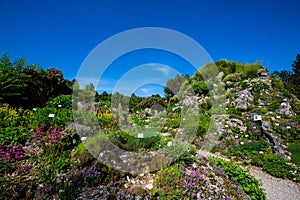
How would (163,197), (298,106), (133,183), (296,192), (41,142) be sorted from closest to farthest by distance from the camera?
(163,197)
(133,183)
(41,142)
(296,192)
(298,106)

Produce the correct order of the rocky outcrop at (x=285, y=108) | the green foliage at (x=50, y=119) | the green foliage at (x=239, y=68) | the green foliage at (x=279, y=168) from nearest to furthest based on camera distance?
the green foliage at (x=50, y=119), the green foliage at (x=279, y=168), the rocky outcrop at (x=285, y=108), the green foliage at (x=239, y=68)

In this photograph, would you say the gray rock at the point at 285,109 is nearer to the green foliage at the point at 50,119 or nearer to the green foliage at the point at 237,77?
the green foliage at the point at 237,77

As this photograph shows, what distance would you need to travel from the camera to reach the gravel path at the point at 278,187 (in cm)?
410

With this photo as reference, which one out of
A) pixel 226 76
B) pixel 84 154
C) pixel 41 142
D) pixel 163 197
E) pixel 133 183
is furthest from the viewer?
pixel 226 76

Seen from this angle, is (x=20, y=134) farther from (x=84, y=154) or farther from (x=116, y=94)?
(x=116, y=94)

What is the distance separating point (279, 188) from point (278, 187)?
0.16 feet

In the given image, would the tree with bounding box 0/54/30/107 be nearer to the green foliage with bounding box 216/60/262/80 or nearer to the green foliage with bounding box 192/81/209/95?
the green foliage with bounding box 192/81/209/95

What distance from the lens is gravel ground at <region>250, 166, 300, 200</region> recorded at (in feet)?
13.5

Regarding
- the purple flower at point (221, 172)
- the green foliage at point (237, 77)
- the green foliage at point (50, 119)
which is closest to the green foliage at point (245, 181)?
the purple flower at point (221, 172)

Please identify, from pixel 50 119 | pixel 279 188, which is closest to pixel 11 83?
pixel 50 119

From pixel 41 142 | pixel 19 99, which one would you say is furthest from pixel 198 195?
pixel 19 99

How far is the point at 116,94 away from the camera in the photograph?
999cm

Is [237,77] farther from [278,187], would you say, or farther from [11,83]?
[11,83]

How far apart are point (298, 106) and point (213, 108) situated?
13.5ft
